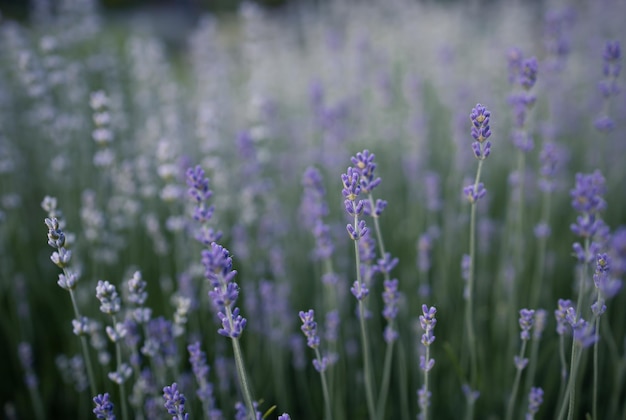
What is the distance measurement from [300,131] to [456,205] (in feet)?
5.93

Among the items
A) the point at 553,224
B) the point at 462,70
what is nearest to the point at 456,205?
the point at 553,224

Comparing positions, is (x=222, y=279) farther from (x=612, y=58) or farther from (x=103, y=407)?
Answer: (x=612, y=58)

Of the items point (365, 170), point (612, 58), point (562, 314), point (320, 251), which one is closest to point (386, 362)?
point (320, 251)

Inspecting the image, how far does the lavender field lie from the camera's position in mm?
1753

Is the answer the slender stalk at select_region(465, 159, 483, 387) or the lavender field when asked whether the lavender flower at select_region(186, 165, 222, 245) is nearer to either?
the lavender field

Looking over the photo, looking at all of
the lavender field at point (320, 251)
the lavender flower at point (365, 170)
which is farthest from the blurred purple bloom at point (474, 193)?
the lavender flower at point (365, 170)

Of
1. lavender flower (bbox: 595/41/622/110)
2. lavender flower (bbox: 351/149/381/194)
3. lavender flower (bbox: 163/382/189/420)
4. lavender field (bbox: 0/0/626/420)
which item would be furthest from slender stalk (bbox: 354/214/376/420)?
lavender flower (bbox: 595/41/622/110)

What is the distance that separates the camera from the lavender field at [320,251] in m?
1.75

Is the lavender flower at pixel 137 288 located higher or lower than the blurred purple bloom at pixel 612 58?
lower

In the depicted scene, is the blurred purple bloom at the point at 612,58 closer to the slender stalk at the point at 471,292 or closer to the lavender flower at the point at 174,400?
the slender stalk at the point at 471,292

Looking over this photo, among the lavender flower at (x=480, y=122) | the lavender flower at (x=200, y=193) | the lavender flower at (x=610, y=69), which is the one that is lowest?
the lavender flower at (x=200, y=193)

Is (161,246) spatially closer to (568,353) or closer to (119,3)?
(568,353)

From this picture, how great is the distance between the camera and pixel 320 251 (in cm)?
200

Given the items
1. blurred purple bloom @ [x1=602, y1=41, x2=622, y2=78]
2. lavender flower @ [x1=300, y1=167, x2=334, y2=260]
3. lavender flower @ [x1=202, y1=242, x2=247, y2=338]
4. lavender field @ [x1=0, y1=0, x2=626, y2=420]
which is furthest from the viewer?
blurred purple bloom @ [x1=602, y1=41, x2=622, y2=78]
